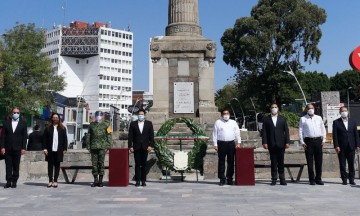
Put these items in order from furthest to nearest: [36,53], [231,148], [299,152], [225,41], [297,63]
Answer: [225,41]
[297,63]
[36,53]
[299,152]
[231,148]

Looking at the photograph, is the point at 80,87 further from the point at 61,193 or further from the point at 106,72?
the point at 61,193

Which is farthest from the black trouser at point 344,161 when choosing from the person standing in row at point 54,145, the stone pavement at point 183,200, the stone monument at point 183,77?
the person standing in row at point 54,145

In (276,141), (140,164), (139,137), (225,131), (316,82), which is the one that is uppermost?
(316,82)

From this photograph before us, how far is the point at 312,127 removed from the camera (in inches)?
438

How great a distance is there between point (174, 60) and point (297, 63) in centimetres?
2937

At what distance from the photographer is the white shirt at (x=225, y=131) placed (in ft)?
36.7

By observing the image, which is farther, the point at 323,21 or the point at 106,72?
the point at 106,72

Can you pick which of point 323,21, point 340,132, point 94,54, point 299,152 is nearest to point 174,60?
point 299,152

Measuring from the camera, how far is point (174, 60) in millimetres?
17672

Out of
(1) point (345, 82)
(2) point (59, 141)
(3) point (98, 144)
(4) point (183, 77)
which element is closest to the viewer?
(3) point (98, 144)

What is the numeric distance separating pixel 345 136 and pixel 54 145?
749 cm

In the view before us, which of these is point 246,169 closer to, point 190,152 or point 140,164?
point 190,152

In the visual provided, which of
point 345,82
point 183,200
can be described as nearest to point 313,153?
point 183,200

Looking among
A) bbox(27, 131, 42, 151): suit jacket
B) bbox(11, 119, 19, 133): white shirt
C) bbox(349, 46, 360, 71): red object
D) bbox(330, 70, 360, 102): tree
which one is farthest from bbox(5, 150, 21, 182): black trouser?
bbox(330, 70, 360, 102): tree
